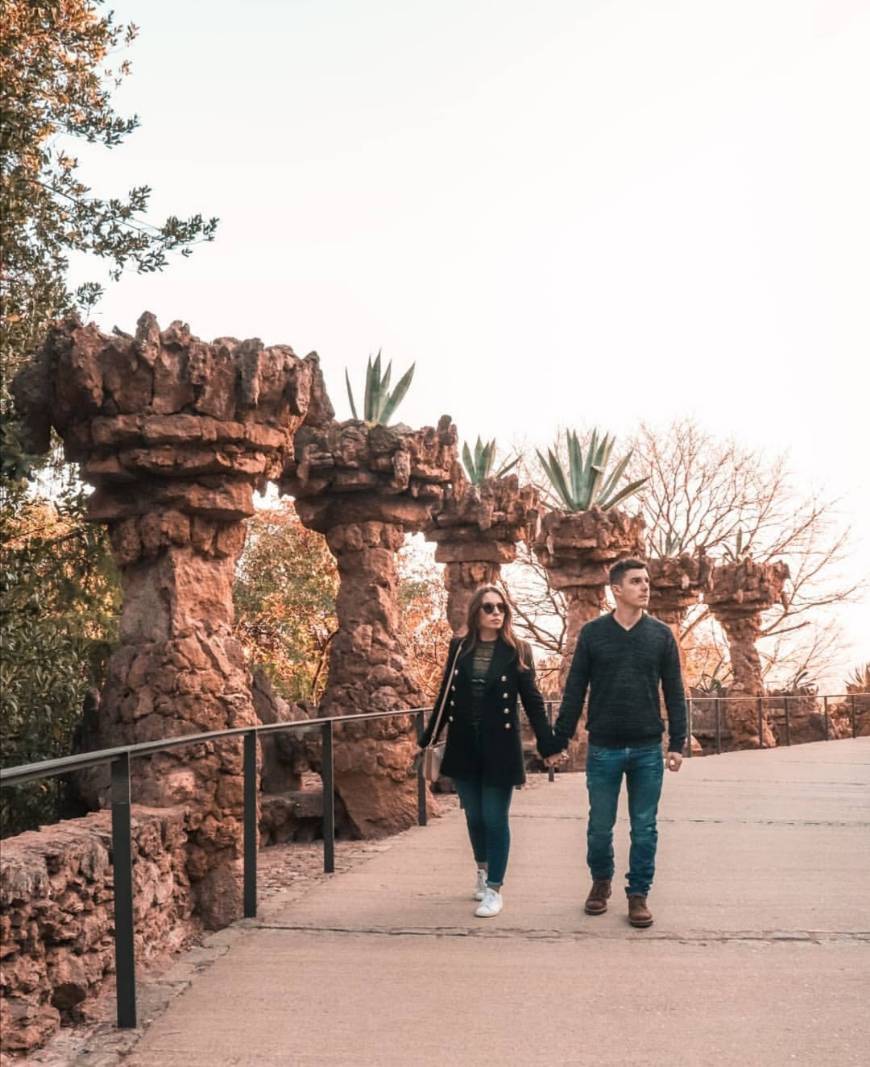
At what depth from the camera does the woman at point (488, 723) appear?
6.60m

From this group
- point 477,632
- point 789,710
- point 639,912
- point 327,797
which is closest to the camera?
point 639,912

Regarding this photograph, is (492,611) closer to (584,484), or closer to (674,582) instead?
(584,484)

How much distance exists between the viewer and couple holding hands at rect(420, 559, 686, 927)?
6352 millimetres

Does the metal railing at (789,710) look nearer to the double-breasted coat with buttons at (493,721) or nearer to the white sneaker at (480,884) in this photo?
the white sneaker at (480,884)

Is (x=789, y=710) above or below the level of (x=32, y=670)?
below

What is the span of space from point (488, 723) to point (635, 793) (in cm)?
84

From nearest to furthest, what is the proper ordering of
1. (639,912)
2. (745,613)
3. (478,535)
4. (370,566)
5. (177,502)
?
(639,912) < (177,502) < (370,566) < (478,535) < (745,613)

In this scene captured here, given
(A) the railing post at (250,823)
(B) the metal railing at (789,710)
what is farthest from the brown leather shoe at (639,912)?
(B) the metal railing at (789,710)

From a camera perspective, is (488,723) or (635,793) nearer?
(635,793)

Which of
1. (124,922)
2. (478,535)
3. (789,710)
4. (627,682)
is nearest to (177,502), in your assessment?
(627,682)

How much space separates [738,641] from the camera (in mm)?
26609

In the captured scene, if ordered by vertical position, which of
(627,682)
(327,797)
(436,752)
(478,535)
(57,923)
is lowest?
(57,923)

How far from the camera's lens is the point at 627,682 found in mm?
6352

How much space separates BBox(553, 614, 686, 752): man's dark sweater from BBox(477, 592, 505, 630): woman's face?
47 centimetres
